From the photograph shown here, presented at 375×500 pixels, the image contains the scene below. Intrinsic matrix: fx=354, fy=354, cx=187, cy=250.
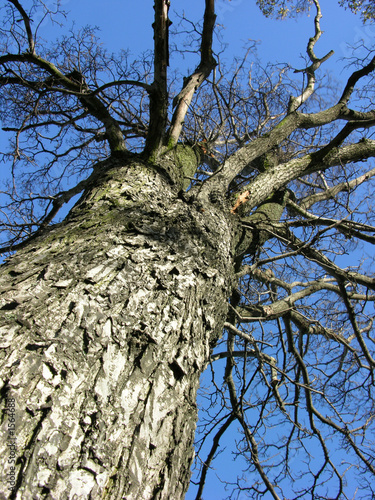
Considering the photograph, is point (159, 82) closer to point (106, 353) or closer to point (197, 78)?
point (197, 78)

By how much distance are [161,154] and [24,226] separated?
1.43 meters

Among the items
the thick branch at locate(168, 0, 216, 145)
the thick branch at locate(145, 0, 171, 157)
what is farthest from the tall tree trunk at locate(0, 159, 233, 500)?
the thick branch at locate(168, 0, 216, 145)

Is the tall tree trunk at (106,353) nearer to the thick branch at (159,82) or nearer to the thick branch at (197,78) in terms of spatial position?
the thick branch at (159,82)

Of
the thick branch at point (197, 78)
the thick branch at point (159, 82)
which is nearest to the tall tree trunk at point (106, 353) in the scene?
the thick branch at point (159, 82)

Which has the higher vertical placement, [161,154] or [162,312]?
[161,154]

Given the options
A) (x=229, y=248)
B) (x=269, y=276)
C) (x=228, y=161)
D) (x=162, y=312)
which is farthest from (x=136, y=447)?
(x=269, y=276)

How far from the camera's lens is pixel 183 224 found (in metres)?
2.02

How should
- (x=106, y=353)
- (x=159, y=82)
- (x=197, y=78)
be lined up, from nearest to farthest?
(x=106, y=353), (x=159, y=82), (x=197, y=78)

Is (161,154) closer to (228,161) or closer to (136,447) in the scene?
(228,161)

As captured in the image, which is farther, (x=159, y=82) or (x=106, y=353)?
(x=159, y=82)

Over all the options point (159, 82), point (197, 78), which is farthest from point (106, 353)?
point (197, 78)

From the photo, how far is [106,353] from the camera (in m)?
1.21

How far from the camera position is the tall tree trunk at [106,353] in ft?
3.18

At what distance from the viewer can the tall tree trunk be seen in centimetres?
97
